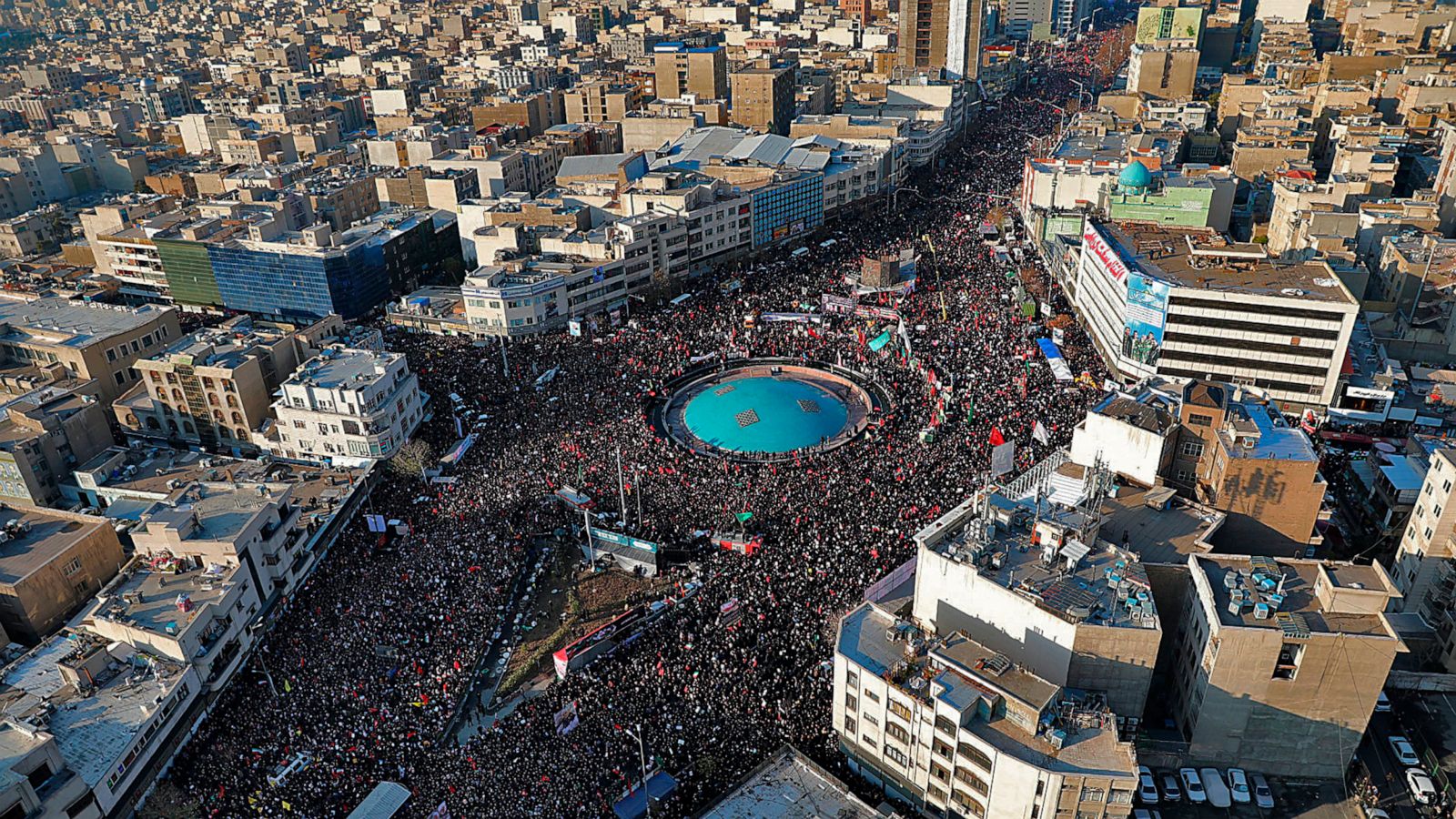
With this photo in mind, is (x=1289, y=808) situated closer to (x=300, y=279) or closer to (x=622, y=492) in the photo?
(x=622, y=492)

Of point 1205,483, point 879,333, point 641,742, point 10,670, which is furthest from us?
point 879,333

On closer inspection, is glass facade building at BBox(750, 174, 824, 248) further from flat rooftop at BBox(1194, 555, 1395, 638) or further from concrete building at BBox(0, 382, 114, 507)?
flat rooftop at BBox(1194, 555, 1395, 638)

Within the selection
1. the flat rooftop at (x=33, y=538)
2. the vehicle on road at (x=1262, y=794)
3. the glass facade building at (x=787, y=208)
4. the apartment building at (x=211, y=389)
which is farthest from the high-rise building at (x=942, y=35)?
the flat rooftop at (x=33, y=538)

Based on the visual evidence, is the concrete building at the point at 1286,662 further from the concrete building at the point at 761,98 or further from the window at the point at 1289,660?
the concrete building at the point at 761,98

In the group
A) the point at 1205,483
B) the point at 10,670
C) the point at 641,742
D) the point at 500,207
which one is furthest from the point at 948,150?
the point at 10,670

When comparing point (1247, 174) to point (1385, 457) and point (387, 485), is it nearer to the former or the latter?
point (1385, 457)

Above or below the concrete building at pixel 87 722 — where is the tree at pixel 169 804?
below

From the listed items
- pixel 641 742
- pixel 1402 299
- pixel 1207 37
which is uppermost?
pixel 1207 37

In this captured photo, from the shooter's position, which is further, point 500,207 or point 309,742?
point 500,207
